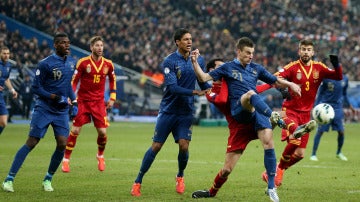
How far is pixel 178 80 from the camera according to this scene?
39.7ft

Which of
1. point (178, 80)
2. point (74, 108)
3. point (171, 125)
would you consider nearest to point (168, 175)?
point (74, 108)

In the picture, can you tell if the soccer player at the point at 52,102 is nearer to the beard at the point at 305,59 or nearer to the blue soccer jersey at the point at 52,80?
the blue soccer jersey at the point at 52,80

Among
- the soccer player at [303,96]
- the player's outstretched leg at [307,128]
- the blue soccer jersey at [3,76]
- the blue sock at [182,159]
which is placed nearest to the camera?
the player's outstretched leg at [307,128]

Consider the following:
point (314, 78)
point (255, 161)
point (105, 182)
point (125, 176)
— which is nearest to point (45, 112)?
point (105, 182)

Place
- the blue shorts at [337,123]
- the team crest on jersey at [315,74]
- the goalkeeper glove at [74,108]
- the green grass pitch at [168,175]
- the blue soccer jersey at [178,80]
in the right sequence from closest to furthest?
the green grass pitch at [168,175] < the blue soccer jersey at [178,80] < the goalkeeper glove at [74,108] < the team crest on jersey at [315,74] < the blue shorts at [337,123]

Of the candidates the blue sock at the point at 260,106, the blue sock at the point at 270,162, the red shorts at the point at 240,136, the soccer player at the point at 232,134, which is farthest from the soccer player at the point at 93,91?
the blue sock at the point at 260,106

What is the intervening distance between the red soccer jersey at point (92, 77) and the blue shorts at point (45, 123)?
341cm

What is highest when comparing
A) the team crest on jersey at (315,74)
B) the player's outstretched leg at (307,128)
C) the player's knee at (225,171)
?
the team crest on jersey at (315,74)

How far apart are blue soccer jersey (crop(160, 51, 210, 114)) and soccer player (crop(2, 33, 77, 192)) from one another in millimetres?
1625

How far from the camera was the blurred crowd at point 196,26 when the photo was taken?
40.9 m

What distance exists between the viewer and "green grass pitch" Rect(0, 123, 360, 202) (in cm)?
1170

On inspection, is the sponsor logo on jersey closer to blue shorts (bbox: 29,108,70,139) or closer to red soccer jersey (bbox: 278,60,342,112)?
red soccer jersey (bbox: 278,60,342,112)

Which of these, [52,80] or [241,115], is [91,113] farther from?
Answer: [241,115]

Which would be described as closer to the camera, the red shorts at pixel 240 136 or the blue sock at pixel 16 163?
the red shorts at pixel 240 136
